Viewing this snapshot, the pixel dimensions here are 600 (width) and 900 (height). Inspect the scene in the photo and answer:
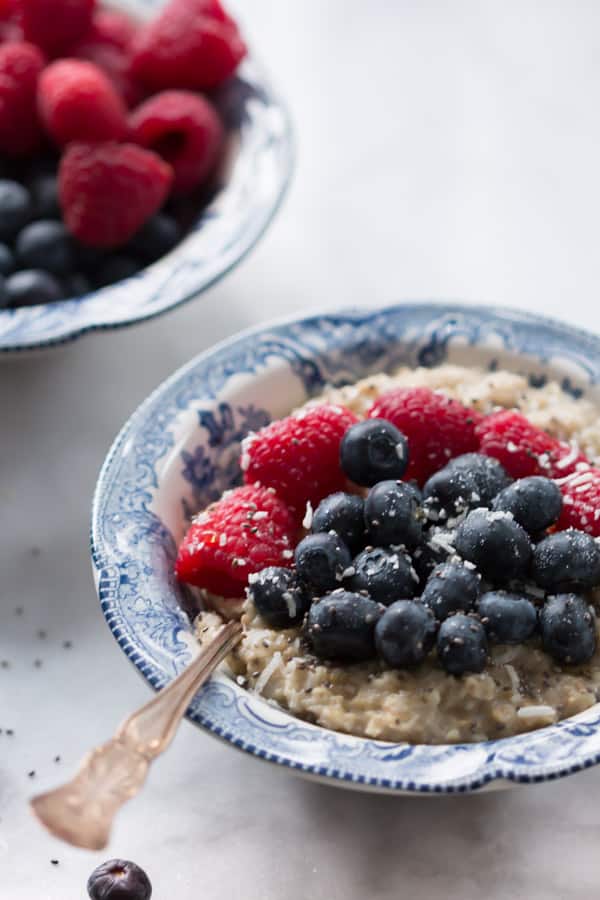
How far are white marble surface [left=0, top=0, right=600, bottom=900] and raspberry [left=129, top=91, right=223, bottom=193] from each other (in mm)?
279

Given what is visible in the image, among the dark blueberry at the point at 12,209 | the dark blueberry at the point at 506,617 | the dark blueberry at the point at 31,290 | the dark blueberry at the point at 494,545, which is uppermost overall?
the dark blueberry at the point at 12,209

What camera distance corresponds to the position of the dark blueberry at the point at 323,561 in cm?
151

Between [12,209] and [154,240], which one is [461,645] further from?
[12,209]

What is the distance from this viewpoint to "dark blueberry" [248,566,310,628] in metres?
1.51

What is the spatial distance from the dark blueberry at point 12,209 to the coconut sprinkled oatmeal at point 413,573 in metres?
0.94

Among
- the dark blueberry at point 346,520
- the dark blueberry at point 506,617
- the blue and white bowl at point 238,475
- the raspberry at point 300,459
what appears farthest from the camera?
the raspberry at point 300,459

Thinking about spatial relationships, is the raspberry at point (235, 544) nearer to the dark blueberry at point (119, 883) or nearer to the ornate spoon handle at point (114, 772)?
the ornate spoon handle at point (114, 772)

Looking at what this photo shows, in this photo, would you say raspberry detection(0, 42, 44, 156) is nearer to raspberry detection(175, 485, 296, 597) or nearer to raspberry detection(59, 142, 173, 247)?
raspberry detection(59, 142, 173, 247)

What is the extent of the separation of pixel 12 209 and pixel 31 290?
9.0 inches

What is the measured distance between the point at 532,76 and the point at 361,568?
2.13 meters

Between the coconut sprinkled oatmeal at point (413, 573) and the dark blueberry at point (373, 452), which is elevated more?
the dark blueberry at point (373, 452)

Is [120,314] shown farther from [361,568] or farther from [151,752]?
[151,752]

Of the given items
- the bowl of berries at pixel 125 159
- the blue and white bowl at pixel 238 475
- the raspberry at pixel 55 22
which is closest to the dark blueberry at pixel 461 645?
the blue and white bowl at pixel 238 475

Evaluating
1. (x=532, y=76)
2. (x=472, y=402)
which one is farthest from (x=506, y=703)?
(x=532, y=76)
